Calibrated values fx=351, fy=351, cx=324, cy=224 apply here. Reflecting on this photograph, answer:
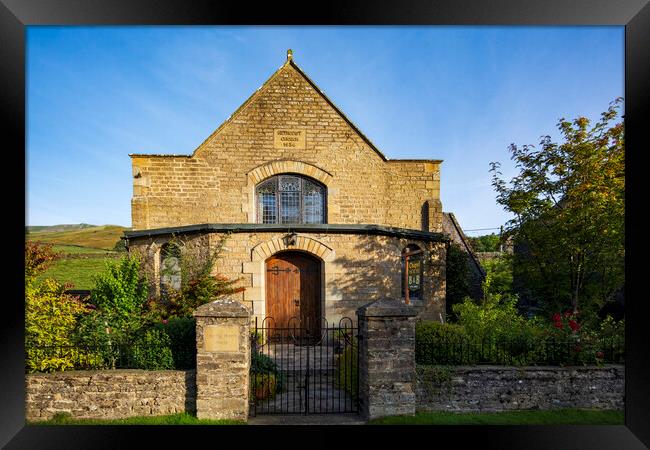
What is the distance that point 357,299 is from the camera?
9945 mm

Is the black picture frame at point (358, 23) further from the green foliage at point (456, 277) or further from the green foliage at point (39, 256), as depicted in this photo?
the green foliage at point (456, 277)

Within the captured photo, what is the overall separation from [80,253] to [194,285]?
15006mm

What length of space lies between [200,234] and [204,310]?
4708 mm

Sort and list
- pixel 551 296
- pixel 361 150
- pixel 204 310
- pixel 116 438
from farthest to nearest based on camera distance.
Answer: pixel 361 150 → pixel 551 296 → pixel 204 310 → pixel 116 438

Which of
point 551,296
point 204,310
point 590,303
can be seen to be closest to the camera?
point 204,310

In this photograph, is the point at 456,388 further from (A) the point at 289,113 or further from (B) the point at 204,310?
(A) the point at 289,113

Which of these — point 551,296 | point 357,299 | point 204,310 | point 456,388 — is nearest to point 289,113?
point 357,299

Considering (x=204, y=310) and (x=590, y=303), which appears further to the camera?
(x=590, y=303)

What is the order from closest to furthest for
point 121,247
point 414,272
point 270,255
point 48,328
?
point 48,328, point 270,255, point 414,272, point 121,247

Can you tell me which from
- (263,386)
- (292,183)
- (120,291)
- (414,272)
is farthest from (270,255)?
(414,272)

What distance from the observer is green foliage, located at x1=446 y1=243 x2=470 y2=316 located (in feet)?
43.1

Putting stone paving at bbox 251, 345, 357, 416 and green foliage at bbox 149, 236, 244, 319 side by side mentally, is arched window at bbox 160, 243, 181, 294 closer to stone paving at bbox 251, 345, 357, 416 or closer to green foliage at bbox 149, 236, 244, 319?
green foliage at bbox 149, 236, 244, 319

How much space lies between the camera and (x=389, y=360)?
592 centimetres

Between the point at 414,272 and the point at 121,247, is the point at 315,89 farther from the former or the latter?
the point at 121,247
